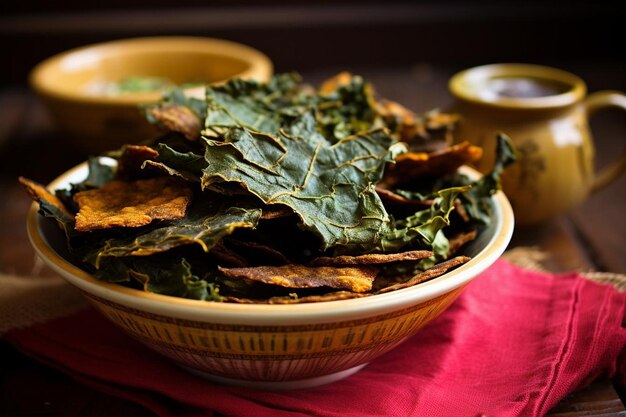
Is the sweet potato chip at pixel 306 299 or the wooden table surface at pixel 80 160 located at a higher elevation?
the sweet potato chip at pixel 306 299

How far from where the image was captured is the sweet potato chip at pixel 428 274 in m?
0.90

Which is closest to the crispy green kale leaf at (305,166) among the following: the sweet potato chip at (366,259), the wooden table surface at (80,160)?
the sweet potato chip at (366,259)

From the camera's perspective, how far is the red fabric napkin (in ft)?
3.20

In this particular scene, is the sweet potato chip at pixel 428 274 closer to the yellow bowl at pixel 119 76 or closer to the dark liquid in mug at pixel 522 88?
the dark liquid in mug at pixel 522 88

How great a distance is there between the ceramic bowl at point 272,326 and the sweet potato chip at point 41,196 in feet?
0.17

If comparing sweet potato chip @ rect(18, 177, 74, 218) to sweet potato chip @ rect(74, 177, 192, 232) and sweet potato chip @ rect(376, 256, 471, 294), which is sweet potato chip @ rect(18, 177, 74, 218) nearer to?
sweet potato chip @ rect(74, 177, 192, 232)

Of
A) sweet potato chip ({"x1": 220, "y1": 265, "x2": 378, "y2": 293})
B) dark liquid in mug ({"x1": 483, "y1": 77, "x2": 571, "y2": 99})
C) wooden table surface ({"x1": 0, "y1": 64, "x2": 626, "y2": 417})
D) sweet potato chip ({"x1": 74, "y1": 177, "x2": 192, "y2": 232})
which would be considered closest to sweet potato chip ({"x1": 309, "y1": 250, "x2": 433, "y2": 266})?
sweet potato chip ({"x1": 220, "y1": 265, "x2": 378, "y2": 293})

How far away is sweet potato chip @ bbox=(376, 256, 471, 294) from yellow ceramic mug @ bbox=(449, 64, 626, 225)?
0.62 meters

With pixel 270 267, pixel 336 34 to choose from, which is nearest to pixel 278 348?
pixel 270 267

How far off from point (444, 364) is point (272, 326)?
363 mm

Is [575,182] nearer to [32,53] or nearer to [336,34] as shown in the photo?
[336,34]

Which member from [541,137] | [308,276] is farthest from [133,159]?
[541,137]

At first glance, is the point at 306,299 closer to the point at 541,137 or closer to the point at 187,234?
the point at 187,234

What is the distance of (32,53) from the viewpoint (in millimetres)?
3207
